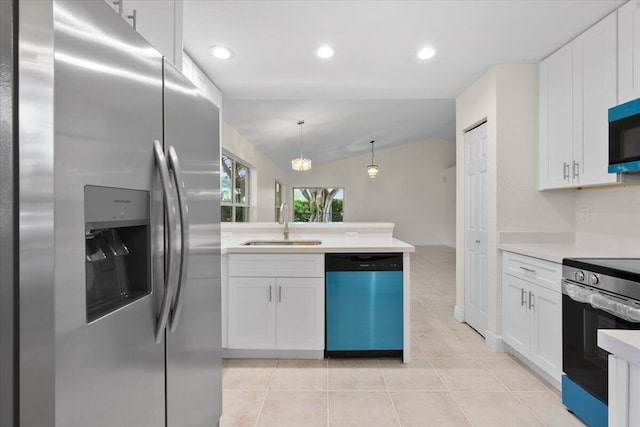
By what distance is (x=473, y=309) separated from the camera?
3223mm

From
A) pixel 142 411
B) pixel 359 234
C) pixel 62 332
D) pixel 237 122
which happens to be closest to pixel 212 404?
pixel 142 411

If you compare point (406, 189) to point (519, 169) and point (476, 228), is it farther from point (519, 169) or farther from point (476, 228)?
point (519, 169)

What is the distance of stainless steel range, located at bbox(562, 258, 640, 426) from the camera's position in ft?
4.88

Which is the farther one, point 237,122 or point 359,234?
point 237,122

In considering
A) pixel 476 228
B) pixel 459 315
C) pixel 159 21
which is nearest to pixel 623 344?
pixel 159 21

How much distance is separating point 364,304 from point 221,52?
2135 mm

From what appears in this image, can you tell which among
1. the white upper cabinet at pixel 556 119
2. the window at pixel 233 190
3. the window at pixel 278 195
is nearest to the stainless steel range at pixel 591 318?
the white upper cabinet at pixel 556 119

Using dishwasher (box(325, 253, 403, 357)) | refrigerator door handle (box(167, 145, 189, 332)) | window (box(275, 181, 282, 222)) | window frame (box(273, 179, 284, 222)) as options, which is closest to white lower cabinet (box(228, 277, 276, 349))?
dishwasher (box(325, 253, 403, 357))

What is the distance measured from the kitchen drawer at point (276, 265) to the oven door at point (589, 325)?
4.91 ft

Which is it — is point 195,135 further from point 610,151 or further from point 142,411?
point 610,151

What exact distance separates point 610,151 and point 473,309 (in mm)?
1771

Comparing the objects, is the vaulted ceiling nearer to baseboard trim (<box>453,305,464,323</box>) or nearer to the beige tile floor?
baseboard trim (<box>453,305,464,323</box>)

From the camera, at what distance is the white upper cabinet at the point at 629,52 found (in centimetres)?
191

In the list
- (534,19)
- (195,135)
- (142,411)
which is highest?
(534,19)
